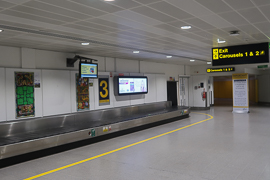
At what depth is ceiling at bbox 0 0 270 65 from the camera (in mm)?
4652

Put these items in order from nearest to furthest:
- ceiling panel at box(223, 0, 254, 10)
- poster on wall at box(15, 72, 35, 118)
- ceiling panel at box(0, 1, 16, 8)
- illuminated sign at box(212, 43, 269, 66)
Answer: ceiling panel at box(0, 1, 16, 8)
ceiling panel at box(223, 0, 254, 10)
illuminated sign at box(212, 43, 269, 66)
poster on wall at box(15, 72, 35, 118)

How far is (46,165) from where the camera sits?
6234 mm

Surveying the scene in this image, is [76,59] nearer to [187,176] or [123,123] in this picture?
[123,123]

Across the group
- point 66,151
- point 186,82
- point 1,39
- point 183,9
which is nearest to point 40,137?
point 66,151

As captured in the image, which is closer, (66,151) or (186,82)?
(66,151)

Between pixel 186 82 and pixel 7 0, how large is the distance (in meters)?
16.9

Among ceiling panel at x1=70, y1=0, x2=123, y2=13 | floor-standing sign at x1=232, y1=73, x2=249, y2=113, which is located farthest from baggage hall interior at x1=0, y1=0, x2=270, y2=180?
floor-standing sign at x1=232, y1=73, x2=249, y2=113

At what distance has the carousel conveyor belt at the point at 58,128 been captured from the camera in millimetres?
6776

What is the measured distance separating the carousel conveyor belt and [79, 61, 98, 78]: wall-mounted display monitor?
1587mm

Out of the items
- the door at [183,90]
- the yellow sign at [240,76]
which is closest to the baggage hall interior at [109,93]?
the yellow sign at [240,76]

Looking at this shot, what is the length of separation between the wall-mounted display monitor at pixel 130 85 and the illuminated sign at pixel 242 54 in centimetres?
538

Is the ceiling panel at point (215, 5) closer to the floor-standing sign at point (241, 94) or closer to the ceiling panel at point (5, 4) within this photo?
the ceiling panel at point (5, 4)

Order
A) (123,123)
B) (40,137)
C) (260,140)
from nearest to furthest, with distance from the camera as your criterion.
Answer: (40,137), (260,140), (123,123)

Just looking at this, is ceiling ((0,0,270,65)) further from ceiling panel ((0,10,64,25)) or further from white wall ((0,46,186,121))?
white wall ((0,46,186,121))
